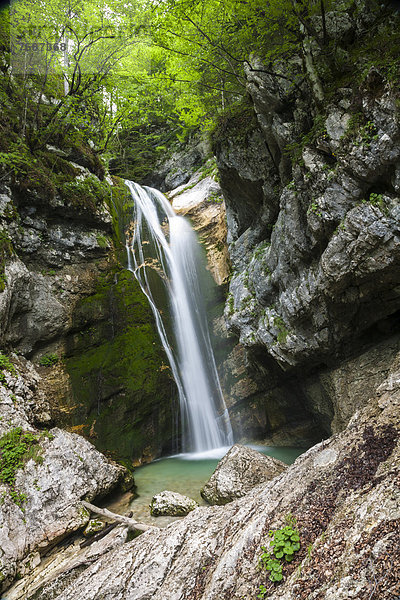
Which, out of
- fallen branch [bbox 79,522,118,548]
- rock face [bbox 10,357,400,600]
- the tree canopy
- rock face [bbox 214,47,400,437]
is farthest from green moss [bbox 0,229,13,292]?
rock face [bbox 10,357,400,600]

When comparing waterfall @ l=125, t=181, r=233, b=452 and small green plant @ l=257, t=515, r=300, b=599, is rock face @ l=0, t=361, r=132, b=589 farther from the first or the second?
small green plant @ l=257, t=515, r=300, b=599

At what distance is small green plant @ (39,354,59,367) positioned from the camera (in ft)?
31.5

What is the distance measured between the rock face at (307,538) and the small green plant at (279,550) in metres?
0.05

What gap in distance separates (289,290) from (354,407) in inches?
118

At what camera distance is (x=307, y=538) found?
2.42m

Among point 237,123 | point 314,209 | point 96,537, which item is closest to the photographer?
point 96,537

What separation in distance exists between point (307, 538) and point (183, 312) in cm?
1056

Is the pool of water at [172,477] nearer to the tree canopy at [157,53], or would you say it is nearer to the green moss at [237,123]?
the tree canopy at [157,53]

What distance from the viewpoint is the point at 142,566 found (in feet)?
11.6

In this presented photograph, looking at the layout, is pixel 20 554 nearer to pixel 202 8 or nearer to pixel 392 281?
pixel 392 281

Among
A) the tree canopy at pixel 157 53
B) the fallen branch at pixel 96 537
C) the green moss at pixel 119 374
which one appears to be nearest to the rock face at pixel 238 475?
the fallen branch at pixel 96 537

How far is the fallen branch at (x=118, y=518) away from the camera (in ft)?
17.6

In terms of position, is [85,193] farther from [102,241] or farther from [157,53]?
[157,53]

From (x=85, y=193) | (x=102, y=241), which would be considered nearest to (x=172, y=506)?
(x=102, y=241)
